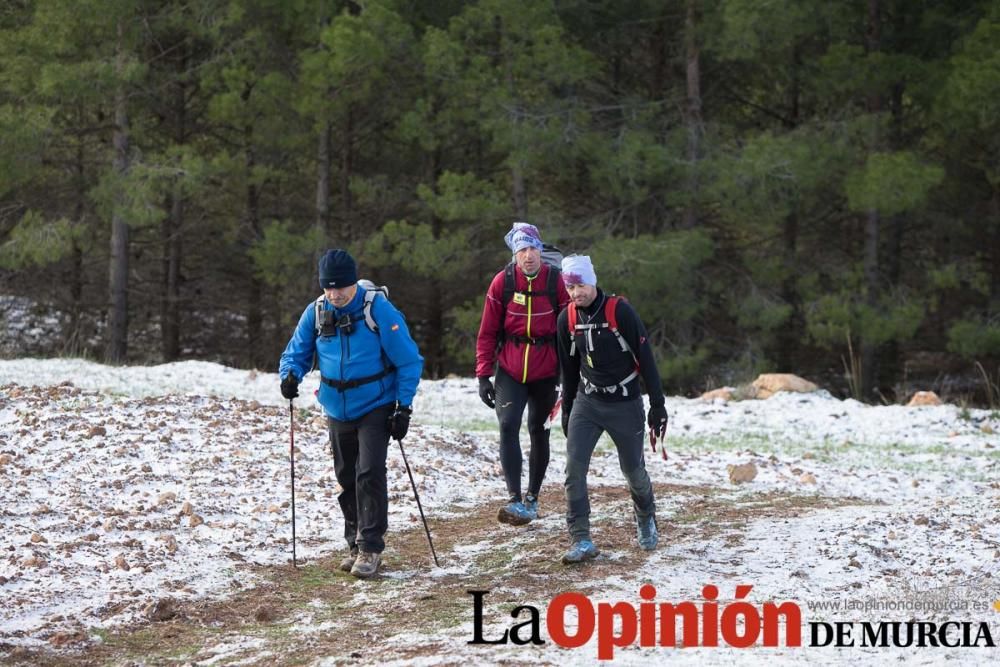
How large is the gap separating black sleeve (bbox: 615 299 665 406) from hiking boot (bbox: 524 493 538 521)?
161 cm

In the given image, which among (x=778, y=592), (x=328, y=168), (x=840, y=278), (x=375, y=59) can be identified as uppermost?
(x=375, y=59)

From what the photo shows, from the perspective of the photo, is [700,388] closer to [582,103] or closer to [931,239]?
[582,103]

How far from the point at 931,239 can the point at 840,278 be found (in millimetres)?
4391

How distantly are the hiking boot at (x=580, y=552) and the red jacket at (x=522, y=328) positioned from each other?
1268mm

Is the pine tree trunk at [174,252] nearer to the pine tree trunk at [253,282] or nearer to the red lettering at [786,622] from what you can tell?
the pine tree trunk at [253,282]

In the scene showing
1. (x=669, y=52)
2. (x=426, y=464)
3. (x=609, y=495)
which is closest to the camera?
(x=609, y=495)

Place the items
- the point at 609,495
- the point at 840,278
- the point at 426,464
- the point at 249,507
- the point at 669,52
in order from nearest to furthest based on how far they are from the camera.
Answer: the point at 249,507, the point at 609,495, the point at 426,464, the point at 840,278, the point at 669,52

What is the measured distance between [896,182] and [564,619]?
1607 centimetres

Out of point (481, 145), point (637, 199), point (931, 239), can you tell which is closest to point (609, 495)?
point (637, 199)

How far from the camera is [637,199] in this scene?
74.2ft

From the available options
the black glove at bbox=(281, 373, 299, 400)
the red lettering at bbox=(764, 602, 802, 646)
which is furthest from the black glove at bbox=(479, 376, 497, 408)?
the red lettering at bbox=(764, 602, 802, 646)

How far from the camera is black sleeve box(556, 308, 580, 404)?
7742mm

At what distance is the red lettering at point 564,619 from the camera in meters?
6.17

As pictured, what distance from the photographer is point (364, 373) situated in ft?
24.7
